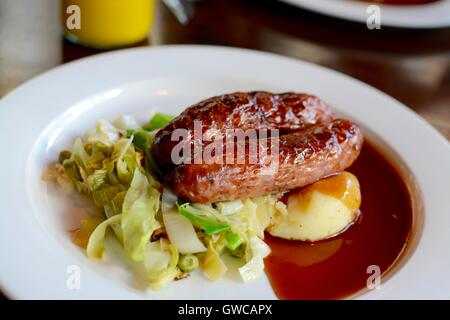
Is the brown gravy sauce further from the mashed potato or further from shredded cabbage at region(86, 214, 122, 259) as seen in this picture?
shredded cabbage at region(86, 214, 122, 259)

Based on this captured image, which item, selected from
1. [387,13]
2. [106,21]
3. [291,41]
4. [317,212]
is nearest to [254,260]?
[317,212]

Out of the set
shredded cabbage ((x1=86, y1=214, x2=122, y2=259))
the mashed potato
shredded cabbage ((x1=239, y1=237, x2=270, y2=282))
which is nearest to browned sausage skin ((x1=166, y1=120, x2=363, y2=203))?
the mashed potato

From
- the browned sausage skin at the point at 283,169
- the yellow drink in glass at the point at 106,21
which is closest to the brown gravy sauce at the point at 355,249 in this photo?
→ the browned sausage skin at the point at 283,169

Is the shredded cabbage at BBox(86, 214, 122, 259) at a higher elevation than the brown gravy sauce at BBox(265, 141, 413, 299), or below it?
higher

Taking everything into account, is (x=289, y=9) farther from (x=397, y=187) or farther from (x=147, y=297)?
(x=147, y=297)

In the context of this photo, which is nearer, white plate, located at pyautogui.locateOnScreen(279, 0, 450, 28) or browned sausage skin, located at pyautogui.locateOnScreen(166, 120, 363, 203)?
browned sausage skin, located at pyautogui.locateOnScreen(166, 120, 363, 203)

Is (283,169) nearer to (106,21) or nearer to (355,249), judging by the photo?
(355,249)

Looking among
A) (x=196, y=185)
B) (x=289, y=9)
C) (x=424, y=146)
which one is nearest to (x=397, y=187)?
(x=424, y=146)
